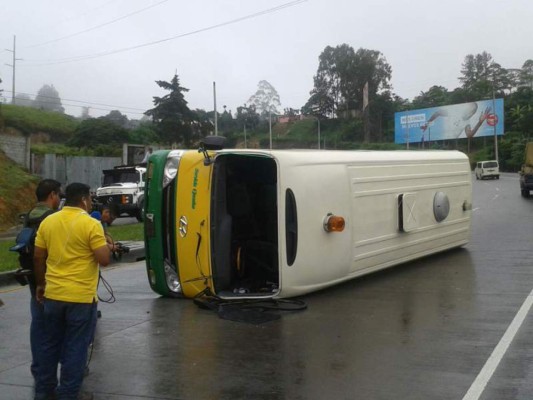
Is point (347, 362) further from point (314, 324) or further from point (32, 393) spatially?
point (32, 393)

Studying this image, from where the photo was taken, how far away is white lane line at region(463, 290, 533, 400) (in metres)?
4.87

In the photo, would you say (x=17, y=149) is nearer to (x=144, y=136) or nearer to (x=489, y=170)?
(x=144, y=136)

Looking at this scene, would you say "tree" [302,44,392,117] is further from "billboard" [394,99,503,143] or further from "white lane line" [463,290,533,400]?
"white lane line" [463,290,533,400]

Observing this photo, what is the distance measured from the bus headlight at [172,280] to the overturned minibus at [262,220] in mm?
13

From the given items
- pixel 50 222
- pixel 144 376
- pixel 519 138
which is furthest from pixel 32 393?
pixel 519 138

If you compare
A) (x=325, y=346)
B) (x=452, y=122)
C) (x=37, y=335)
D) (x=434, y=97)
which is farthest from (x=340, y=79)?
(x=434, y=97)

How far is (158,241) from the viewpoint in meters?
8.40

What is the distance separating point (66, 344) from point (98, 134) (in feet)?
159

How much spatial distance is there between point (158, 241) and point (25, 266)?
288 cm

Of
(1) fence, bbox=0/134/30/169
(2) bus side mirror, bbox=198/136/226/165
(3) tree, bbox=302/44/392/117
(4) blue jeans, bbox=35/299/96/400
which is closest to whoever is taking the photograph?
(4) blue jeans, bbox=35/299/96/400

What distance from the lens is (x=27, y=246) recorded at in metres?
5.46

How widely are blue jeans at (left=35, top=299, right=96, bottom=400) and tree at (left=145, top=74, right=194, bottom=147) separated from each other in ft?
161

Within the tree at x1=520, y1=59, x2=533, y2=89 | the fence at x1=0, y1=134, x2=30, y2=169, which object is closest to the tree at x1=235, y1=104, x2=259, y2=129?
the fence at x1=0, y1=134, x2=30, y2=169

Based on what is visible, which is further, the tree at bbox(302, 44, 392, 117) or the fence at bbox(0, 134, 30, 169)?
the tree at bbox(302, 44, 392, 117)
